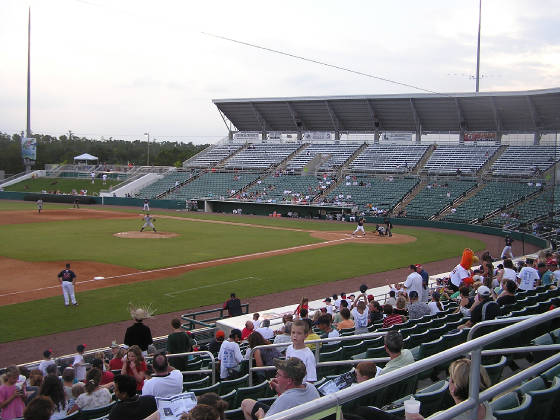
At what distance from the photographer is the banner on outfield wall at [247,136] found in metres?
75.4

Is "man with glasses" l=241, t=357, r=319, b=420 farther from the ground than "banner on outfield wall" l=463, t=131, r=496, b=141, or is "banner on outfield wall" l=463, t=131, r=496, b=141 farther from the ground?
"banner on outfield wall" l=463, t=131, r=496, b=141

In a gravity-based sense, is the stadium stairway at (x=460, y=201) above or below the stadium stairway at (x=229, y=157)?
below

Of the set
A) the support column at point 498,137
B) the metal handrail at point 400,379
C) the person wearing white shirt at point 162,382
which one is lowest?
the person wearing white shirt at point 162,382

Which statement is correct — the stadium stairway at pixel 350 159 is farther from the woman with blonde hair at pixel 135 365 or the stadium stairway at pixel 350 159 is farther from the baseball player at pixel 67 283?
the woman with blonde hair at pixel 135 365

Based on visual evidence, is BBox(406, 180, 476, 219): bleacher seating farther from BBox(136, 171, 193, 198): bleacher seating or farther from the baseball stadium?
BBox(136, 171, 193, 198): bleacher seating

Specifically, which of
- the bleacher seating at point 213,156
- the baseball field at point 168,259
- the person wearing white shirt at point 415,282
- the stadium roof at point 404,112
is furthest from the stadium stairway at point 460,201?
the bleacher seating at point 213,156

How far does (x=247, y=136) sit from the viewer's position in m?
76.2

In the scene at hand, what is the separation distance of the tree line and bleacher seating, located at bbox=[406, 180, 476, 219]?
53.6 m

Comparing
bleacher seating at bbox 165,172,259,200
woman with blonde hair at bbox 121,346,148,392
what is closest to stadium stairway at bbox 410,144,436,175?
bleacher seating at bbox 165,172,259,200

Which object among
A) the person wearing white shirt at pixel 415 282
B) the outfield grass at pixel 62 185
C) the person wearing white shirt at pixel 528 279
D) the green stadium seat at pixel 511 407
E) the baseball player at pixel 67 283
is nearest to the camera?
the green stadium seat at pixel 511 407

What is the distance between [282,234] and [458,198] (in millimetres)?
19823

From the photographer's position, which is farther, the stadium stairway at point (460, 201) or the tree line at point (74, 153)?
the tree line at point (74, 153)

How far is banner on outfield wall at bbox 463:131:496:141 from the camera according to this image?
59.1 meters

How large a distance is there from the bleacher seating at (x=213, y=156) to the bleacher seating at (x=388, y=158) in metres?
20.2
